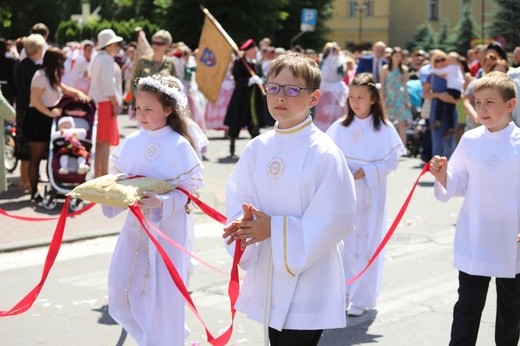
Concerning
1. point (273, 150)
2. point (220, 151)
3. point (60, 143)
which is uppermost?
point (273, 150)

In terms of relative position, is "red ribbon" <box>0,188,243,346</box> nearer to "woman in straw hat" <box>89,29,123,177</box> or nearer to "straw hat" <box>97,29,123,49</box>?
"woman in straw hat" <box>89,29,123,177</box>

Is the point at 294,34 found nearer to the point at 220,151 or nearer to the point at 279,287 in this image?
the point at 220,151

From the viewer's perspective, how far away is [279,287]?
483cm

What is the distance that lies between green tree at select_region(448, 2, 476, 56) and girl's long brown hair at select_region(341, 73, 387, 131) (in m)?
48.9

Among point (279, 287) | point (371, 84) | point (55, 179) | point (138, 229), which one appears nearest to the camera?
point (279, 287)

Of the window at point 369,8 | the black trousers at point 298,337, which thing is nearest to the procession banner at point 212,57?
the black trousers at point 298,337

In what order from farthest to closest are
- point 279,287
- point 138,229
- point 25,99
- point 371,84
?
point 25,99, point 371,84, point 138,229, point 279,287

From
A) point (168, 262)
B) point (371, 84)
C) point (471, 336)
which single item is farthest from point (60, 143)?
point (471, 336)

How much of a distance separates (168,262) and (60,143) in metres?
6.55

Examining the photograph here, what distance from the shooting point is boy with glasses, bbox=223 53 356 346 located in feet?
15.4

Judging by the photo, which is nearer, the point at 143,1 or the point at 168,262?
the point at 168,262

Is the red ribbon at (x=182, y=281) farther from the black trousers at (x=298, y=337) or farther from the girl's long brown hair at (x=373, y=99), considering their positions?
the girl's long brown hair at (x=373, y=99)

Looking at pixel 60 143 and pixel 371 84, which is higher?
pixel 371 84

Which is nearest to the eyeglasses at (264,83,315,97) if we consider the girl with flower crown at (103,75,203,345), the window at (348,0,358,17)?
the girl with flower crown at (103,75,203,345)
